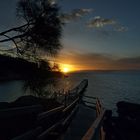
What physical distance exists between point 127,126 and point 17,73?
15.1 feet

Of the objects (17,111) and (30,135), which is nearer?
(17,111)

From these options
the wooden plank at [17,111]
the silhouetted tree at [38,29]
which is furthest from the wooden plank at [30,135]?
the silhouetted tree at [38,29]

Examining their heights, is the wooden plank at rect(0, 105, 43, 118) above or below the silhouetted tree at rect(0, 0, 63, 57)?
below

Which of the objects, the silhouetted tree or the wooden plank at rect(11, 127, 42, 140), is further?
the silhouetted tree

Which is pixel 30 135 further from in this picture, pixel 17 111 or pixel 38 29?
pixel 38 29

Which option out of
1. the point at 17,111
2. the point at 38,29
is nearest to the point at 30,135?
the point at 17,111

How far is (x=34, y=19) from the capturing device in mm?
7137

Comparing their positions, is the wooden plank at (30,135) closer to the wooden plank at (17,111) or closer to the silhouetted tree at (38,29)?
the wooden plank at (17,111)

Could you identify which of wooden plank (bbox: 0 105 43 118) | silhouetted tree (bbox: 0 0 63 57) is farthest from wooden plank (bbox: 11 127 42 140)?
silhouetted tree (bbox: 0 0 63 57)

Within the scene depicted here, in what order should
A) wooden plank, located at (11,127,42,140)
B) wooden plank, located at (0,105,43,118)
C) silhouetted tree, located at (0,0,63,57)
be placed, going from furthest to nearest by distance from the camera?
silhouetted tree, located at (0,0,63,57) < wooden plank, located at (11,127,42,140) < wooden plank, located at (0,105,43,118)

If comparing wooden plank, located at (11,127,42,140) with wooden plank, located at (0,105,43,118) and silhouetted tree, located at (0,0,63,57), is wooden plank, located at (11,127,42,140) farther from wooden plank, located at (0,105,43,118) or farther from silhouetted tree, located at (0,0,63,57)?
silhouetted tree, located at (0,0,63,57)

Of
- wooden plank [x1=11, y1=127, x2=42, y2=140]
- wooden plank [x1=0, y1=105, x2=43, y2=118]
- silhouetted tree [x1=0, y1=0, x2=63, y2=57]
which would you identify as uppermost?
silhouetted tree [x1=0, y1=0, x2=63, y2=57]

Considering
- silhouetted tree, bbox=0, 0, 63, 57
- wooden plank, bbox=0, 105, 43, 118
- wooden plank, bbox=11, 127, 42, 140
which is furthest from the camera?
silhouetted tree, bbox=0, 0, 63, 57

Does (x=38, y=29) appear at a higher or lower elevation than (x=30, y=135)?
higher
